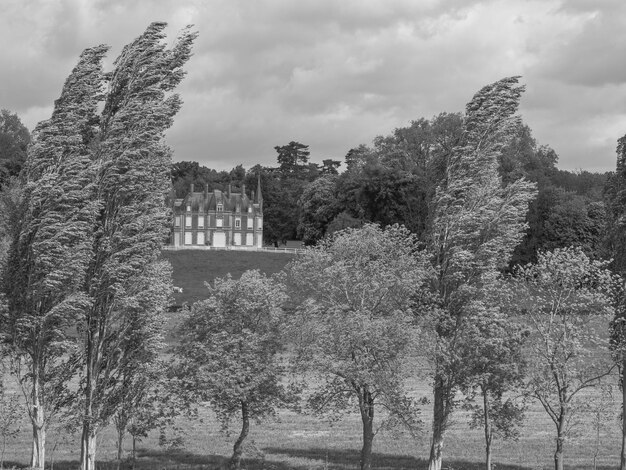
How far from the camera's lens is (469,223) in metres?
33.5

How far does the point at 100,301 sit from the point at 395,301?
1053 cm

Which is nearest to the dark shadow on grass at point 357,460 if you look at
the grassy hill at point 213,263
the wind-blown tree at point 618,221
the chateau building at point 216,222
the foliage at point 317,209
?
the wind-blown tree at point 618,221

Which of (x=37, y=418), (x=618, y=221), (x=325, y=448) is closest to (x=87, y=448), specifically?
(x=37, y=418)

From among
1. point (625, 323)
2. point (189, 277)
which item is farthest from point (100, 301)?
point (189, 277)

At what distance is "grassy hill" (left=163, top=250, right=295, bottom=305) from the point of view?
326 feet

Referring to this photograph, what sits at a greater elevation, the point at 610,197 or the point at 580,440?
the point at 610,197

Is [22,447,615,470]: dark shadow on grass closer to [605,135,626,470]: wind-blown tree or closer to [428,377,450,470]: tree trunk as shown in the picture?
[428,377,450,470]: tree trunk

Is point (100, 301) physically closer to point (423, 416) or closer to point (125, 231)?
point (125, 231)

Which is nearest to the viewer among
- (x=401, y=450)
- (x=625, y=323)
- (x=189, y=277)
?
(x=625, y=323)

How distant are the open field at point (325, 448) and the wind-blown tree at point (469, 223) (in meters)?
1.65

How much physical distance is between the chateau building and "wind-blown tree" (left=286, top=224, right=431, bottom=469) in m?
99.8

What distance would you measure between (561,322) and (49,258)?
1720 centimetres

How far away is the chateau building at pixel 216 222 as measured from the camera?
440 feet

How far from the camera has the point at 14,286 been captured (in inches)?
1147
